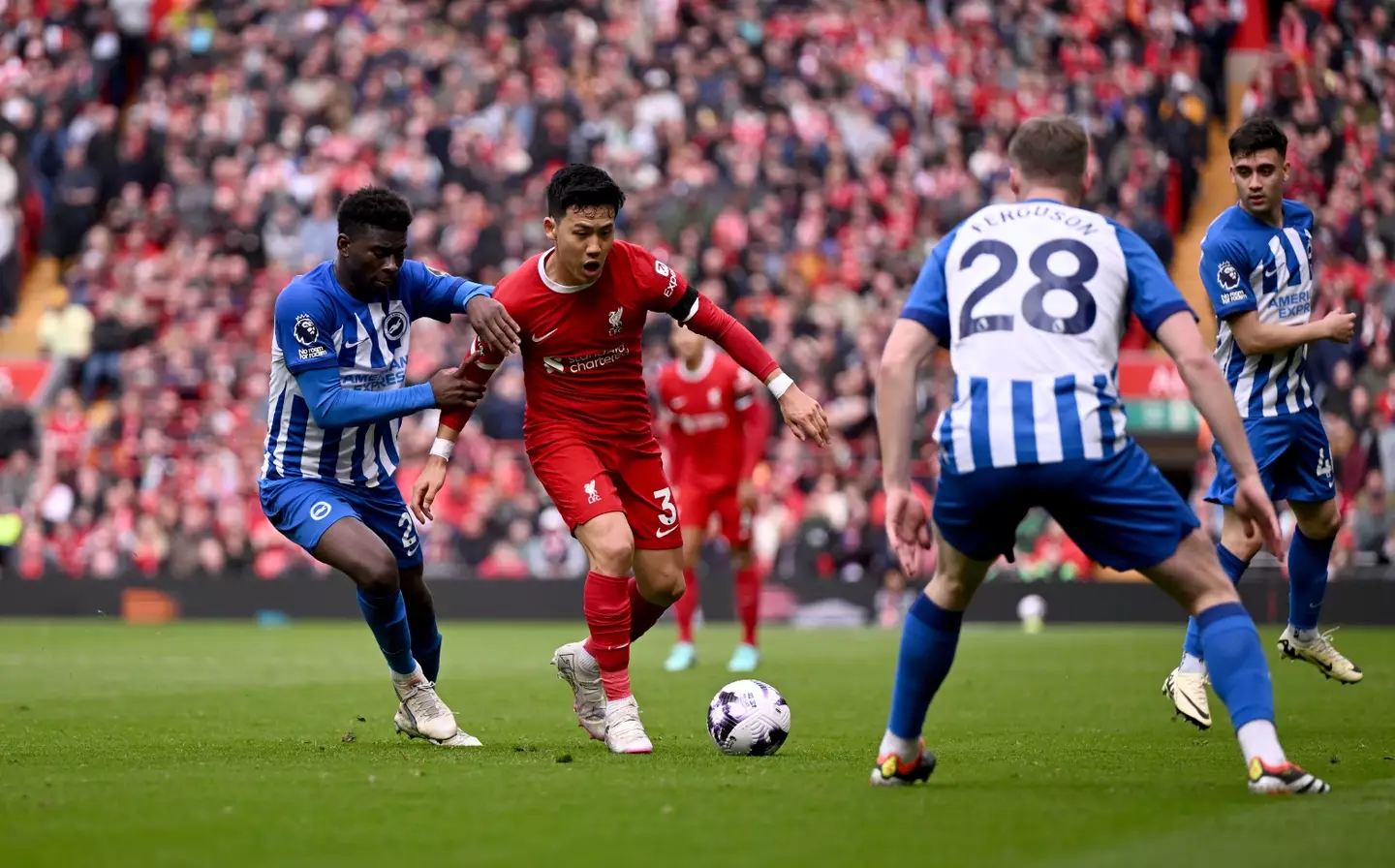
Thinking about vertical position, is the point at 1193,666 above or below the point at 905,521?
below

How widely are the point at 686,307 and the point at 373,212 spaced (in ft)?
4.99

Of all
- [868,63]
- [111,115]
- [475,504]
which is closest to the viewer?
[475,504]

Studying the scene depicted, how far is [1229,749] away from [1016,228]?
10.4 ft

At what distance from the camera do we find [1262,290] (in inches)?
356

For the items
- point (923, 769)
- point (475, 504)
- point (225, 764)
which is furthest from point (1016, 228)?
point (475, 504)

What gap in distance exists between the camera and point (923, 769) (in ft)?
21.3

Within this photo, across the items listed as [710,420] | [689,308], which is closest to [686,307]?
[689,308]

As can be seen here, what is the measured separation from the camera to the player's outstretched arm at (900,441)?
5957 mm

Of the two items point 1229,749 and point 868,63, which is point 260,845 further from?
point 868,63

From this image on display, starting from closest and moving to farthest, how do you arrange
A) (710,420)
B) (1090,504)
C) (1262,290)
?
1. (1090,504)
2. (1262,290)
3. (710,420)

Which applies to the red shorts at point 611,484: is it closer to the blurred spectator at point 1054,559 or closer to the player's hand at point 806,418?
the player's hand at point 806,418

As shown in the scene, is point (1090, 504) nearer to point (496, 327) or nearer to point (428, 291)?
point (496, 327)

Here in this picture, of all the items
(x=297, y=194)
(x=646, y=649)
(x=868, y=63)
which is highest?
(x=868, y=63)

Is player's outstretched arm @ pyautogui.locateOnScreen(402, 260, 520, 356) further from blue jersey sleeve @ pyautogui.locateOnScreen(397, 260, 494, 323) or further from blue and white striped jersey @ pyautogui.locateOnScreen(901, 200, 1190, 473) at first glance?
blue and white striped jersey @ pyautogui.locateOnScreen(901, 200, 1190, 473)
